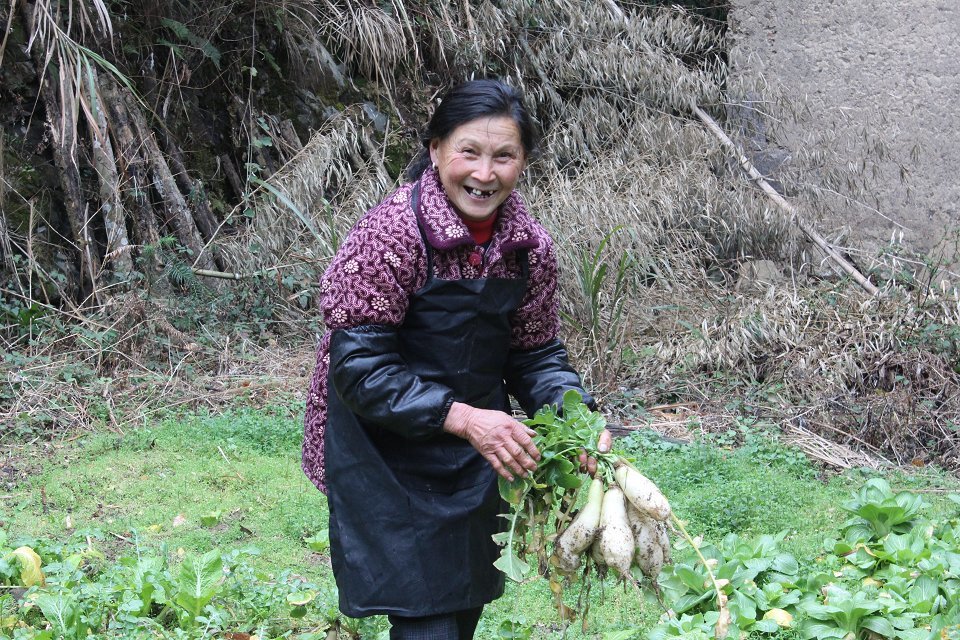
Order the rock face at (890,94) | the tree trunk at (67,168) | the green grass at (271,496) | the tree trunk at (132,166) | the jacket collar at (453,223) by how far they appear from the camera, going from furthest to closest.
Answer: the rock face at (890,94) → the tree trunk at (132,166) → the tree trunk at (67,168) → the green grass at (271,496) → the jacket collar at (453,223)

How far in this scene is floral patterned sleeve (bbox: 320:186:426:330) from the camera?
2197 mm

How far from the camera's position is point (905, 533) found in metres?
3.67

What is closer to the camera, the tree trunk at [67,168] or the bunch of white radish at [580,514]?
the bunch of white radish at [580,514]

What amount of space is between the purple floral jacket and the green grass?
1347mm

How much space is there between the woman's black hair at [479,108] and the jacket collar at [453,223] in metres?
0.11

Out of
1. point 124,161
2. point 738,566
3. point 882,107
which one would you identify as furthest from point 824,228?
point 124,161

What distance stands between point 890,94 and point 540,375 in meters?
5.63

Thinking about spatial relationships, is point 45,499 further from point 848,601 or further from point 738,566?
point 848,601

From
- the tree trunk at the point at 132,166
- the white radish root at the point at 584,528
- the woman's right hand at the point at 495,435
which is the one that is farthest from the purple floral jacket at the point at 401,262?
the tree trunk at the point at 132,166

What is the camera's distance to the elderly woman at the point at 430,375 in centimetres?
219

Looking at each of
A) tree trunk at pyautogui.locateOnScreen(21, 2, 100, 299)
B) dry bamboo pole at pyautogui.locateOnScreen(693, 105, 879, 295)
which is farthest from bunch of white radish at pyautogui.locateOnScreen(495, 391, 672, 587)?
tree trunk at pyautogui.locateOnScreen(21, 2, 100, 299)

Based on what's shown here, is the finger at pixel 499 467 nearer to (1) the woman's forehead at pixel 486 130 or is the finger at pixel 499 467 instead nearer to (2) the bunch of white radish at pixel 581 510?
(2) the bunch of white radish at pixel 581 510

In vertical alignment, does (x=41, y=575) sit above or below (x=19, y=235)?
below

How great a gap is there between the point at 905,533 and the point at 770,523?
2.15 ft
